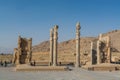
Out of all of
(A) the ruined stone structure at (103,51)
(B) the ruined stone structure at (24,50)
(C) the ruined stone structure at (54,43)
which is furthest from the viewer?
(C) the ruined stone structure at (54,43)

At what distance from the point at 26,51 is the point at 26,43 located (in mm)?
913

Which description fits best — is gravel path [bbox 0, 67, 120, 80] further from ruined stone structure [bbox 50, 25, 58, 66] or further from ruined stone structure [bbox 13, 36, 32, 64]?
ruined stone structure [bbox 50, 25, 58, 66]

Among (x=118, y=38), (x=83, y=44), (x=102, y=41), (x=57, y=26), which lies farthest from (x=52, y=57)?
(x=118, y=38)

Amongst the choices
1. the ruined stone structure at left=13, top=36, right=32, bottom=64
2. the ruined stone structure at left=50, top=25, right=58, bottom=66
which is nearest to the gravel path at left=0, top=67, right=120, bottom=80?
the ruined stone structure at left=13, top=36, right=32, bottom=64

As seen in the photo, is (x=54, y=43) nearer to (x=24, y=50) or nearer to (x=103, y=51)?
(x=24, y=50)

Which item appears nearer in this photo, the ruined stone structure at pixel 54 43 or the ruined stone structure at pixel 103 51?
the ruined stone structure at pixel 103 51

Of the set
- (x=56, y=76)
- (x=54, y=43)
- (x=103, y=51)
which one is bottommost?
(x=56, y=76)

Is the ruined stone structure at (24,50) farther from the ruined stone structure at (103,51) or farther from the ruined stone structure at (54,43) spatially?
the ruined stone structure at (103,51)

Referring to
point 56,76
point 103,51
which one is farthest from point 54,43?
point 56,76

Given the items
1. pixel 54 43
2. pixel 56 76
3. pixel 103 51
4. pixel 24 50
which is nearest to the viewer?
pixel 56 76

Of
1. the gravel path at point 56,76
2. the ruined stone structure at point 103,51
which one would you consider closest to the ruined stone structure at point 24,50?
the ruined stone structure at point 103,51

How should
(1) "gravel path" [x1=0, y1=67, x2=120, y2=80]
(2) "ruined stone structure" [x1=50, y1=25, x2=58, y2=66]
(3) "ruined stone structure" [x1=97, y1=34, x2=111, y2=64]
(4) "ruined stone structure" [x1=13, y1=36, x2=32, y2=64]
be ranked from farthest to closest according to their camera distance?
(2) "ruined stone structure" [x1=50, y1=25, x2=58, y2=66] < (3) "ruined stone structure" [x1=97, y1=34, x2=111, y2=64] < (4) "ruined stone structure" [x1=13, y1=36, x2=32, y2=64] < (1) "gravel path" [x1=0, y1=67, x2=120, y2=80]

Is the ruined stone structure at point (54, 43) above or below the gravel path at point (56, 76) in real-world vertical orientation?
above

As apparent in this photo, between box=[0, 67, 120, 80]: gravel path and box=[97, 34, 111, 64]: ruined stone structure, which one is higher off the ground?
box=[97, 34, 111, 64]: ruined stone structure
